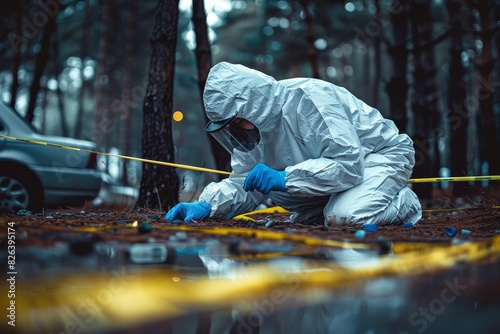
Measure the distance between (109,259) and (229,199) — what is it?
2.21 m

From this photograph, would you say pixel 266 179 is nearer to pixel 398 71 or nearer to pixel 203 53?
pixel 203 53

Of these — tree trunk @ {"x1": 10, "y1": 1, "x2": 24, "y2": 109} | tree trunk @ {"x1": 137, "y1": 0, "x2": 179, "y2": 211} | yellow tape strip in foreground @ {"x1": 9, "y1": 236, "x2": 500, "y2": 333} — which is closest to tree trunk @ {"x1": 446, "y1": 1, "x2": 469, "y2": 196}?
tree trunk @ {"x1": 137, "y1": 0, "x2": 179, "y2": 211}

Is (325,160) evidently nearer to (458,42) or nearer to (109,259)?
(109,259)

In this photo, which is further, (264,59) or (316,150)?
(264,59)

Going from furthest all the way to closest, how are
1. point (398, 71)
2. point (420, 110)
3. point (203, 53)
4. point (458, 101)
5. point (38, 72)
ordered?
point (458, 101) → point (38, 72) → point (420, 110) → point (398, 71) → point (203, 53)

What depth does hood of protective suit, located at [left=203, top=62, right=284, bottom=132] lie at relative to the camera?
12.9 feet

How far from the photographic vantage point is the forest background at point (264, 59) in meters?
8.71

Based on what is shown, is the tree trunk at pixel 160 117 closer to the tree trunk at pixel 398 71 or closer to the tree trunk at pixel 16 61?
the tree trunk at pixel 398 71

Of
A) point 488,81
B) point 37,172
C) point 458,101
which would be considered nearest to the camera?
point 37,172

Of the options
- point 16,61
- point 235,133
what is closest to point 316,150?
point 235,133

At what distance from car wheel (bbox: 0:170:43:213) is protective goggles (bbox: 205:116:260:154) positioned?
2.75 metres

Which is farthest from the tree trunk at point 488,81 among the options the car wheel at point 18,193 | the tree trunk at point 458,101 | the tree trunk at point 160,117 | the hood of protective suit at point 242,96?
the car wheel at point 18,193

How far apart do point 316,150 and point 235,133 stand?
0.67 meters

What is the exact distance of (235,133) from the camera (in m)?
4.16
